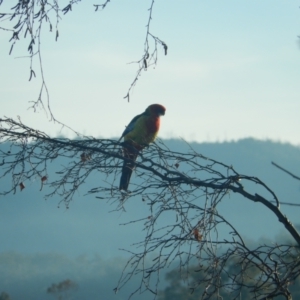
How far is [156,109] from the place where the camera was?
27.5 ft

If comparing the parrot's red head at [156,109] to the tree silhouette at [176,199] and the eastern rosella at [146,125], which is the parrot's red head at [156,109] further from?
the tree silhouette at [176,199]

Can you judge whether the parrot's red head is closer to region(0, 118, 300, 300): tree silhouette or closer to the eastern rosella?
the eastern rosella


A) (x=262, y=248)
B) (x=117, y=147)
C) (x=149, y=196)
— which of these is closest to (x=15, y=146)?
(x=117, y=147)

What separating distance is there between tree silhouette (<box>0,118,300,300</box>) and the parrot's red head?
4305 mm

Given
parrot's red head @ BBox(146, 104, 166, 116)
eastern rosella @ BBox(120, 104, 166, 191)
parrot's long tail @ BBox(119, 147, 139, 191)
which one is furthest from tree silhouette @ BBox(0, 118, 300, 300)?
parrot's red head @ BBox(146, 104, 166, 116)

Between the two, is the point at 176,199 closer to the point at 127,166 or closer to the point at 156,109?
the point at 127,166

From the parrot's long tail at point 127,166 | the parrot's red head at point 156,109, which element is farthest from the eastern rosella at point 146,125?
the parrot's long tail at point 127,166

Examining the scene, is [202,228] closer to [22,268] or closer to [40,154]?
[40,154]

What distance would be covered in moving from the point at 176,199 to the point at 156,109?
4721mm

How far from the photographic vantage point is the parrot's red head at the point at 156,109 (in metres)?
8.26

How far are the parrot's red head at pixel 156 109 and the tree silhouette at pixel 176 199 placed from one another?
431cm

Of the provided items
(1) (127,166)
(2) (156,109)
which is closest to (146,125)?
(2) (156,109)

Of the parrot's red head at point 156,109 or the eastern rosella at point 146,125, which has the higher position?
the parrot's red head at point 156,109

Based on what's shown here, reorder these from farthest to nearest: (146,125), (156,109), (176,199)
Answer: (156,109) < (146,125) < (176,199)
